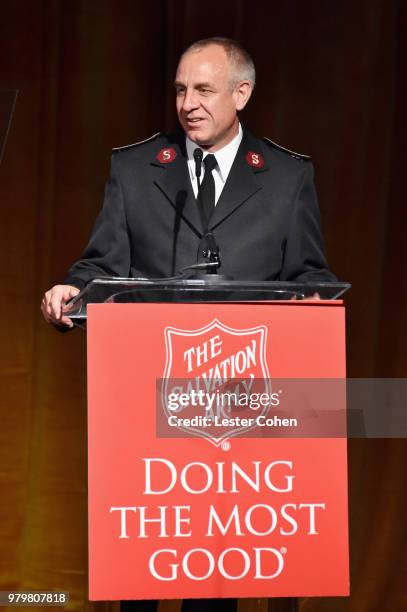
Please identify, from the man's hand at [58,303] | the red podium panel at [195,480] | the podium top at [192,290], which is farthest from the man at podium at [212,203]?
the red podium panel at [195,480]

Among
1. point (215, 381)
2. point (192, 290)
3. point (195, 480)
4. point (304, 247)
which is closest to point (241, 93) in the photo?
point (304, 247)

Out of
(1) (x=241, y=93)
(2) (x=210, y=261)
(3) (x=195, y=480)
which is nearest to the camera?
(3) (x=195, y=480)

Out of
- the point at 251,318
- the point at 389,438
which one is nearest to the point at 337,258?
the point at 389,438

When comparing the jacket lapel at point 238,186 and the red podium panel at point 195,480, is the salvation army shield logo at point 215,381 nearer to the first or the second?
the red podium panel at point 195,480

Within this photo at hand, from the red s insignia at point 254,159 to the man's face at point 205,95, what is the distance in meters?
0.08

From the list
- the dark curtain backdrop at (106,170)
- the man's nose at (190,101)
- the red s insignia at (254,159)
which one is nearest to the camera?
the man's nose at (190,101)

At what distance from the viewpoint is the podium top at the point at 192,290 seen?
1.66 m

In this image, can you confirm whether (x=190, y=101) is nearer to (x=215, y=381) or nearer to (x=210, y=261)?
(x=210, y=261)

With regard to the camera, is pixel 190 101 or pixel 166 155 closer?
pixel 190 101

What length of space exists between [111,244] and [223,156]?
0.98 feet

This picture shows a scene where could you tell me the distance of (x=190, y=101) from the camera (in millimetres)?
2178

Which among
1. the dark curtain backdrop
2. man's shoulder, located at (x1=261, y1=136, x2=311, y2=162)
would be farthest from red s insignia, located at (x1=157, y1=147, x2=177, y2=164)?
the dark curtain backdrop

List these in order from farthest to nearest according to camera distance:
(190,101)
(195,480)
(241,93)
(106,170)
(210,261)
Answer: (106,170)
(241,93)
(190,101)
(210,261)
(195,480)

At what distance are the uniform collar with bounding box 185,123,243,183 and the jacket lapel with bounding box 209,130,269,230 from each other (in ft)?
0.04
